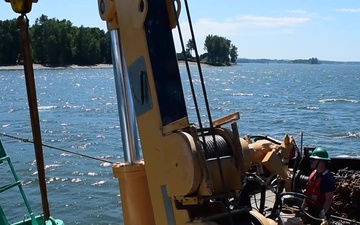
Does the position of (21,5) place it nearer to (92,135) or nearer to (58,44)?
(92,135)

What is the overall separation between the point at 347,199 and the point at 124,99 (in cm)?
661

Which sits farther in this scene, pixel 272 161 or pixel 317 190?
pixel 317 190

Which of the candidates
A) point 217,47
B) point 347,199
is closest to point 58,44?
point 217,47

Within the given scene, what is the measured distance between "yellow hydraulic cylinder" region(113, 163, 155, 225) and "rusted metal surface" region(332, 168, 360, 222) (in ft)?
19.9

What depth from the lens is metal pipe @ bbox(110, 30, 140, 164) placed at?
3830 millimetres

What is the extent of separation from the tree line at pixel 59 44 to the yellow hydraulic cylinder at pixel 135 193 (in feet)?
353

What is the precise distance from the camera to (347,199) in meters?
9.53

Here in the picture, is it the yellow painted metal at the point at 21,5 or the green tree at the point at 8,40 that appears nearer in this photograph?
the yellow painted metal at the point at 21,5

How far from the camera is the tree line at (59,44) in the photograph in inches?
4458

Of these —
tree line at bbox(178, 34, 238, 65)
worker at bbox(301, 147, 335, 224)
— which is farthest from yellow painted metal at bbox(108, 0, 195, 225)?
tree line at bbox(178, 34, 238, 65)

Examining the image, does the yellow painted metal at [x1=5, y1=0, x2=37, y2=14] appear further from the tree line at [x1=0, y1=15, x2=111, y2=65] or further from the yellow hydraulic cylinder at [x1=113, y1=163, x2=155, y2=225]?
the tree line at [x1=0, y1=15, x2=111, y2=65]

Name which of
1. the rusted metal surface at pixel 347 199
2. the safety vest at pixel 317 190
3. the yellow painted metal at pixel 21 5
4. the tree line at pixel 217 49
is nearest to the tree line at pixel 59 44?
the tree line at pixel 217 49

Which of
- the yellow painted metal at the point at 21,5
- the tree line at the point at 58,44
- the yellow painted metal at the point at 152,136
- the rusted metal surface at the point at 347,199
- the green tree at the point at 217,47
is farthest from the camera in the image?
the green tree at the point at 217,47

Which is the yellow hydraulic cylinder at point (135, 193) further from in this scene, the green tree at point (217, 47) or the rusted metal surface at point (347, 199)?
the green tree at point (217, 47)
